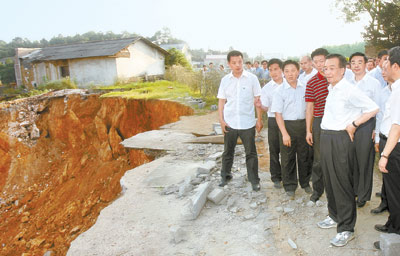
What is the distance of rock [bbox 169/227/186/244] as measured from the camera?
136 inches

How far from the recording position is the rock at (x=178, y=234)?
3.44 metres

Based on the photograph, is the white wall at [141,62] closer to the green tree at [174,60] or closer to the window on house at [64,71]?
the green tree at [174,60]

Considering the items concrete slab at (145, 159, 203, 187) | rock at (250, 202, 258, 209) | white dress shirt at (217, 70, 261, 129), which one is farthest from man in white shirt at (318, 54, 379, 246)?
concrete slab at (145, 159, 203, 187)

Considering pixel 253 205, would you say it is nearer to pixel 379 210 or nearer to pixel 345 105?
pixel 379 210

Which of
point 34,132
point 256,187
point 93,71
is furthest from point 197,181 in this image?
point 93,71

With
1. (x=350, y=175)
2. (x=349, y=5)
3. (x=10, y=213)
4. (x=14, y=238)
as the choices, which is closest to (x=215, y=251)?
(x=350, y=175)

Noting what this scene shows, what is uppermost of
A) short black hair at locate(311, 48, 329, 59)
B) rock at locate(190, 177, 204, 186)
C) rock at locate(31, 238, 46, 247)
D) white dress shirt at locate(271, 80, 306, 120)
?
short black hair at locate(311, 48, 329, 59)

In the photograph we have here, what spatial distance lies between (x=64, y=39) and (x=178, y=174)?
213 feet

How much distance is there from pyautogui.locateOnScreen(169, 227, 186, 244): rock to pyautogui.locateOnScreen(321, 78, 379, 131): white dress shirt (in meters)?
1.93

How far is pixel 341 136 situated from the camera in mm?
2938

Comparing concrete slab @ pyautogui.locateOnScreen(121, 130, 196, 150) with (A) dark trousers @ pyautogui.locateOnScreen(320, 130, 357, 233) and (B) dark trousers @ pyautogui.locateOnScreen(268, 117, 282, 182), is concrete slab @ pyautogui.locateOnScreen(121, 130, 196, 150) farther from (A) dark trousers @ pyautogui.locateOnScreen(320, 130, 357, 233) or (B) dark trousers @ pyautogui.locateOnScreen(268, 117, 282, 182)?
(A) dark trousers @ pyautogui.locateOnScreen(320, 130, 357, 233)

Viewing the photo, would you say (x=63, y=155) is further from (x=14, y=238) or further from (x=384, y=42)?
(x=384, y=42)

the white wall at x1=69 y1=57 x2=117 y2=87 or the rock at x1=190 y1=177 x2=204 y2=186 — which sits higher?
the white wall at x1=69 y1=57 x2=117 y2=87

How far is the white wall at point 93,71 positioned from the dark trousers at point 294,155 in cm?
1832
